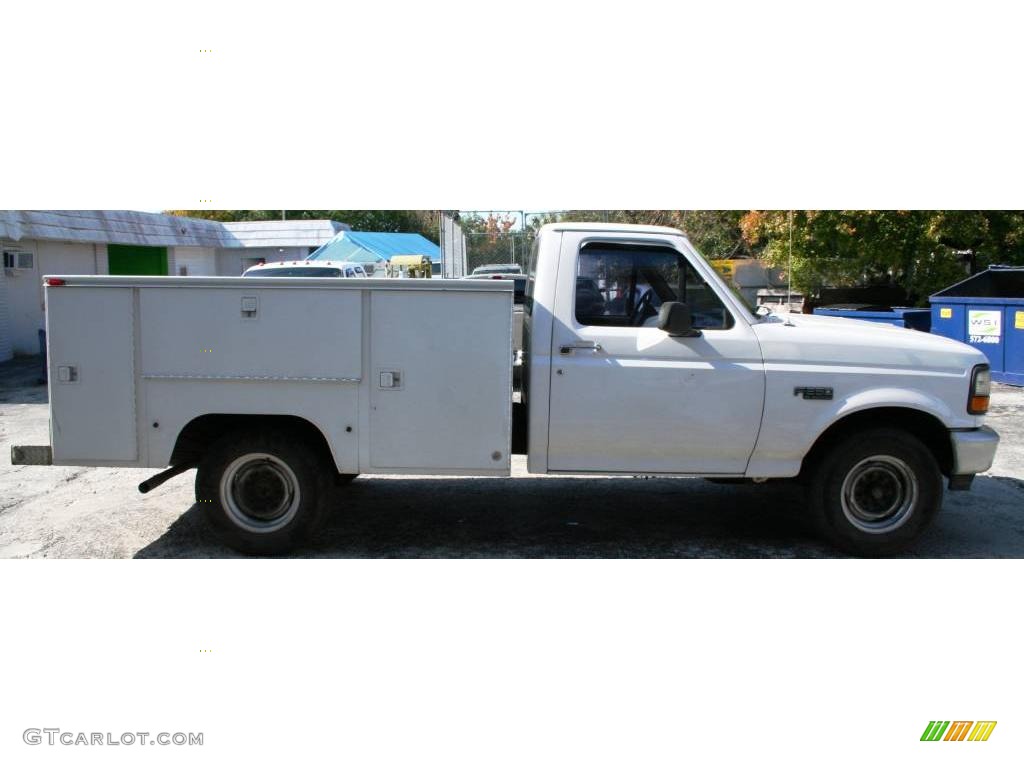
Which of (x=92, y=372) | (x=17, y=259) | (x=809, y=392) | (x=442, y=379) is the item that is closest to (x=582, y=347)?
(x=442, y=379)

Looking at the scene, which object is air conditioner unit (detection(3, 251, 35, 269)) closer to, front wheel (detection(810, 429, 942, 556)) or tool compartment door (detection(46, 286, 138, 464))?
tool compartment door (detection(46, 286, 138, 464))

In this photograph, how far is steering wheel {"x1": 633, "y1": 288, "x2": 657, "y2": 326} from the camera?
5824 mm

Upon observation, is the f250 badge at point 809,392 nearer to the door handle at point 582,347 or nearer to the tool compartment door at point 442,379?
the door handle at point 582,347

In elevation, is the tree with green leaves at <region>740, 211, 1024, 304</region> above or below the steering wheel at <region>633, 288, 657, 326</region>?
above

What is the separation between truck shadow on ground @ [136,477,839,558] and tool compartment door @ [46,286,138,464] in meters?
0.94

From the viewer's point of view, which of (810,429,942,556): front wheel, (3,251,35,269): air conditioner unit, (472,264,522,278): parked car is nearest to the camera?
(810,429,942,556): front wheel

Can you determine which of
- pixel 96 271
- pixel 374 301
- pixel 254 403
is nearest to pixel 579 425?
pixel 374 301

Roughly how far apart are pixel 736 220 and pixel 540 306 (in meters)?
12.4

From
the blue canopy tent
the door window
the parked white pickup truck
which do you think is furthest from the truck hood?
the blue canopy tent

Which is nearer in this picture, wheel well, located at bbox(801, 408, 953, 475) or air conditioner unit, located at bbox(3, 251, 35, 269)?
wheel well, located at bbox(801, 408, 953, 475)

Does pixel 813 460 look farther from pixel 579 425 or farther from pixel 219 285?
pixel 219 285

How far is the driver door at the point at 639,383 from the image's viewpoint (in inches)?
221

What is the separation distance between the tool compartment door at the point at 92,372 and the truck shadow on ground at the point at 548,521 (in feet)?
3.09
